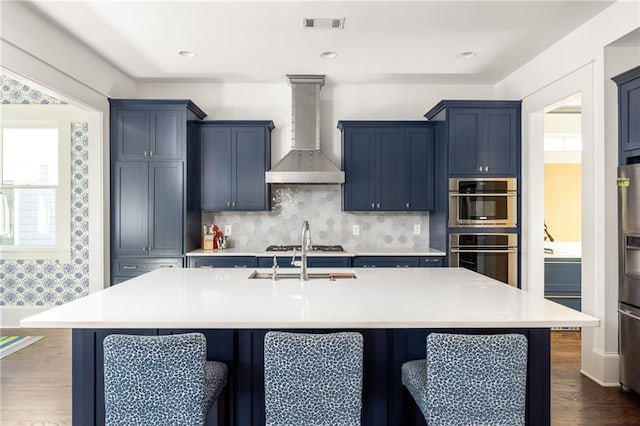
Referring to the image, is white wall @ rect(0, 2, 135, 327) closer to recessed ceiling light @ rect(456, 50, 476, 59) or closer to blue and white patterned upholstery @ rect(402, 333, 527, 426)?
blue and white patterned upholstery @ rect(402, 333, 527, 426)

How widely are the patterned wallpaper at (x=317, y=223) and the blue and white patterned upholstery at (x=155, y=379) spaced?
3560 mm

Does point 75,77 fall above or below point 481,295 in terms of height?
above

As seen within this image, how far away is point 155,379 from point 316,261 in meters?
2.98

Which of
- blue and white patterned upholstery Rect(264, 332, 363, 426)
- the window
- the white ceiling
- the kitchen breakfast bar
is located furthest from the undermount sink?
the window

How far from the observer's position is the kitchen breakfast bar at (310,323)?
1.75m

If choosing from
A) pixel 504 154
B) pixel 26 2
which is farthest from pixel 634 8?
pixel 26 2

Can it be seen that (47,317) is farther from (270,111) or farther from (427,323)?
(270,111)

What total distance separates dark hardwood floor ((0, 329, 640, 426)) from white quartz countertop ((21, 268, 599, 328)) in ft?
3.71

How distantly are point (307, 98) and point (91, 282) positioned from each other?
3.05 meters

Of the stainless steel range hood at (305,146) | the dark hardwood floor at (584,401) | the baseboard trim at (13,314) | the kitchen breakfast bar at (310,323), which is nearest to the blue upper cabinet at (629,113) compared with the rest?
the kitchen breakfast bar at (310,323)

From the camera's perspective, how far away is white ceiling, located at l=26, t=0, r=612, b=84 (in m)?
3.14

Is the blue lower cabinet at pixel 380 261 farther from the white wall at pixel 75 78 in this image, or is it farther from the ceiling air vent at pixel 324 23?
the white wall at pixel 75 78

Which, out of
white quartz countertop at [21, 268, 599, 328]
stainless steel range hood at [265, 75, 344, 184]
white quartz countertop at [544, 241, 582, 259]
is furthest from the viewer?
white quartz countertop at [544, 241, 582, 259]

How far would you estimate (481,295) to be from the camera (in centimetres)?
227
